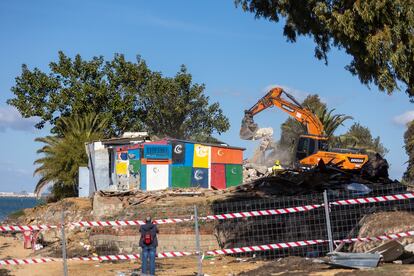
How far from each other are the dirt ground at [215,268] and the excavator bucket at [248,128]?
16.9 metres

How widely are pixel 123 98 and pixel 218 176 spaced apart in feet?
61.7

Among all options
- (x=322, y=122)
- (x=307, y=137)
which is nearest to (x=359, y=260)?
(x=307, y=137)

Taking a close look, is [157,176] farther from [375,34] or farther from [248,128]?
[375,34]

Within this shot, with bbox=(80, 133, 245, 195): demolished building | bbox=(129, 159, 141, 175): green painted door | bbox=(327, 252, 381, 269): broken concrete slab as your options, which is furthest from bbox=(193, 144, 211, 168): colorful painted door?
bbox=(327, 252, 381, 269): broken concrete slab

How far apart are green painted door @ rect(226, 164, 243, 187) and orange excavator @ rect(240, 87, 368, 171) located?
2297 mm

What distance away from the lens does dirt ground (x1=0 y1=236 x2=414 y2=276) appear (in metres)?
12.1

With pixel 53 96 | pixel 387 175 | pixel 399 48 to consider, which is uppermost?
pixel 53 96

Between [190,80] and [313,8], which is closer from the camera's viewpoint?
[313,8]

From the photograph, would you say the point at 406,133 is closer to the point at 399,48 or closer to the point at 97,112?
the point at 97,112

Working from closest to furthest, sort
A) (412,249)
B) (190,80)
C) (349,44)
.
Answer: (412,249), (349,44), (190,80)

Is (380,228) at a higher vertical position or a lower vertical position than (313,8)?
lower

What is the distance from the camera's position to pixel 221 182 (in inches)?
1391

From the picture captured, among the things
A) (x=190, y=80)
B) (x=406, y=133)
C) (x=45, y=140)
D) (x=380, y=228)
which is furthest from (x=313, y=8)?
(x=406, y=133)

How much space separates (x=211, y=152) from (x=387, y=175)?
1301 centimetres
